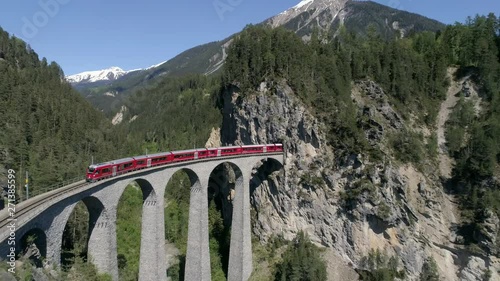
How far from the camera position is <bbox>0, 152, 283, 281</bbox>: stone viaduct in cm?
2527

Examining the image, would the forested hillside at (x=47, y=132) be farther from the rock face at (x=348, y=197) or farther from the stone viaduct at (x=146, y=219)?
the rock face at (x=348, y=197)

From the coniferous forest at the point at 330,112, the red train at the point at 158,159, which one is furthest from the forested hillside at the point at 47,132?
the red train at the point at 158,159

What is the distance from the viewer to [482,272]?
43781 millimetres

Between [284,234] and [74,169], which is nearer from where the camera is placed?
[284,234]

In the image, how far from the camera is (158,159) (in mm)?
37844

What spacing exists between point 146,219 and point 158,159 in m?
6.69

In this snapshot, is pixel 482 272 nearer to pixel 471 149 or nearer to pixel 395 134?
pixel 471 149

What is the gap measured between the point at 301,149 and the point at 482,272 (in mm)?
28867

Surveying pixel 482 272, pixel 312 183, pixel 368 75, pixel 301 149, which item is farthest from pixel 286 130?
pixel 482 272

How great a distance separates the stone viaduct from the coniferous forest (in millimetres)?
3954

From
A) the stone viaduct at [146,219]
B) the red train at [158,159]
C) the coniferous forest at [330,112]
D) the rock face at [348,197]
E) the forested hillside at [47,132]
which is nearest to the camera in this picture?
the stone viaduct at [146,219]

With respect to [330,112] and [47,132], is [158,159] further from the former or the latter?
[47,132]

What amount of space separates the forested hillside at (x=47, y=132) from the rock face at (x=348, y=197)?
3199 cm

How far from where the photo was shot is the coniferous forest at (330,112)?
1873 inches
